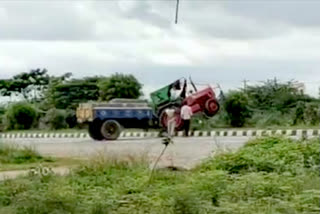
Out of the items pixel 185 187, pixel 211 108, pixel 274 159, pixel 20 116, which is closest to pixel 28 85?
pixel 20 116

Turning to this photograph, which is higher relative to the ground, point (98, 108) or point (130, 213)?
point (98, 108)

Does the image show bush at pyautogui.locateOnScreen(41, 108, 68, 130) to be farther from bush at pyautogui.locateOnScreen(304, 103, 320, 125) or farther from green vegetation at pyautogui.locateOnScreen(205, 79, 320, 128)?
bush at pyautogui.locateOnScreen(304, 103, 320, 125)

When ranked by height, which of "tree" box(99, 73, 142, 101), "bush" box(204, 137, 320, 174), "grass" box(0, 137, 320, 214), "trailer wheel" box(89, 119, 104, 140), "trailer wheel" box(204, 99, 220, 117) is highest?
"tree" box(99, 73, 142, 101)

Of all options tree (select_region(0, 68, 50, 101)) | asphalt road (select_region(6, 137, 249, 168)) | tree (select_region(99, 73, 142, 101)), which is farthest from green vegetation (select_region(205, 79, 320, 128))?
tree (select_region(0, 68, 50, 101))

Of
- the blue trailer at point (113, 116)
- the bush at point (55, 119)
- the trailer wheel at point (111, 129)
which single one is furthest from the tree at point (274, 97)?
the bush at point (55, 119)

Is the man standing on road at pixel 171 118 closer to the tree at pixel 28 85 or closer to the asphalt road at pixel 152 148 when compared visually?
the asphalt road at pixel 152 148

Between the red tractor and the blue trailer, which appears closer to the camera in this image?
the red tractor

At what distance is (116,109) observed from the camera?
17.0m

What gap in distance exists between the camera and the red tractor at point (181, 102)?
15455mm

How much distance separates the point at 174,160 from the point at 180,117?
5.91 metres

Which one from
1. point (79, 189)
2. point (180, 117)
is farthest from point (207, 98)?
point (79, 189)

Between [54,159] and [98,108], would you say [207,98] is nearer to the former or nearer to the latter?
[98,108]

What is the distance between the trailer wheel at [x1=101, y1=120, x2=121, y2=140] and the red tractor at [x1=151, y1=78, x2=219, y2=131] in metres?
0.97

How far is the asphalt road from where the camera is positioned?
9752 millimetres
